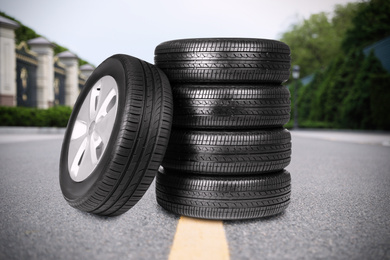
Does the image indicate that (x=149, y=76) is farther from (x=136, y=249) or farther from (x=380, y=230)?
(x=380, y=230)

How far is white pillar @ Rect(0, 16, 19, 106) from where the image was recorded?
18.0 metres

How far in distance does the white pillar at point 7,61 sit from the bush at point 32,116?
2.12m

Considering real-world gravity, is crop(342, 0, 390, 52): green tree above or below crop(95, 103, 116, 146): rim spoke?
above

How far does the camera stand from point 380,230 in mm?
2467

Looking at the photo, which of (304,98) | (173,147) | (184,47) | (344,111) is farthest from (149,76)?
(304,98)

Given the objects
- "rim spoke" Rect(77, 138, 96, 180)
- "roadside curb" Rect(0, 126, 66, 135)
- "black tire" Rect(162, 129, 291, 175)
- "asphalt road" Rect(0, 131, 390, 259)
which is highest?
"black tire" Rect(162, 129, 291, 175)

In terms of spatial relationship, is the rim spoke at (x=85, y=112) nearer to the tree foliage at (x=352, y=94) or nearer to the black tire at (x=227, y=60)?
the black tire at (x=227, y=60)

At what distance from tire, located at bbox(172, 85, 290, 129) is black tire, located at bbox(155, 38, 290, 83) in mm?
73

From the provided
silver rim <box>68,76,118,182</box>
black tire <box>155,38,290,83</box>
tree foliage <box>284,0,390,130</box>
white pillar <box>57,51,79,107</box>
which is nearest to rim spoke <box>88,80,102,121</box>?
silver rim <box>68,76,118,182</box>

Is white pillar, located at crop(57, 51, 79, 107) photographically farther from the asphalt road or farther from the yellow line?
the yellow line

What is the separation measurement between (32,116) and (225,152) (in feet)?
53.5

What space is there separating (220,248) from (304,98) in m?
27.6

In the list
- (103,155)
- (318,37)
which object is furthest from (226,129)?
(318,37)

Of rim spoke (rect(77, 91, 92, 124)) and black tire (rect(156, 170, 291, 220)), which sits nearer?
black tire (rect(156, 170, 291, 220))
